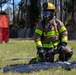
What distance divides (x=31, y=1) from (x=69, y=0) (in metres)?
6.74

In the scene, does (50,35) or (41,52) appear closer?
(41,52)

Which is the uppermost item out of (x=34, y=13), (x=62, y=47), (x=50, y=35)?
(x=50, y=35)

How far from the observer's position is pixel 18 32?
174 ft

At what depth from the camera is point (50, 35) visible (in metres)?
8.33

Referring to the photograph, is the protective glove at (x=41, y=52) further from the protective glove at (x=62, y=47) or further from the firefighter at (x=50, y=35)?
the protective glove at (x=62, y=47)

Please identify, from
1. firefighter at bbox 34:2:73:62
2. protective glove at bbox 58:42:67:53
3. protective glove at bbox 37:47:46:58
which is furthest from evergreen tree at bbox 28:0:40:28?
protective glove at bbox 37:47:46:58

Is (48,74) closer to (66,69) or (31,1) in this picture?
(66,69)

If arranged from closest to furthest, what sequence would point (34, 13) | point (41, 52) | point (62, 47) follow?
point (41, 52)
point (62, 47)
point (34, 13)

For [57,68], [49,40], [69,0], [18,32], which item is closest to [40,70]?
[57,68]

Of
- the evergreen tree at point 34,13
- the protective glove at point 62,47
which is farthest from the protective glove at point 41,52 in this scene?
the evergreen tree at point 34,13

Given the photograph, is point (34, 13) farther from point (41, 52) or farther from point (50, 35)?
point (41, 52)

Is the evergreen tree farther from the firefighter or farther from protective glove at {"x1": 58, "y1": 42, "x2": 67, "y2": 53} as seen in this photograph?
protective glove at {"x1": 58, "y1": 42, "x2": 67, "y2": 53}

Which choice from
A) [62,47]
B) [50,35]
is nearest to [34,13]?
[50,35]

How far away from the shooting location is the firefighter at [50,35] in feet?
26.9
